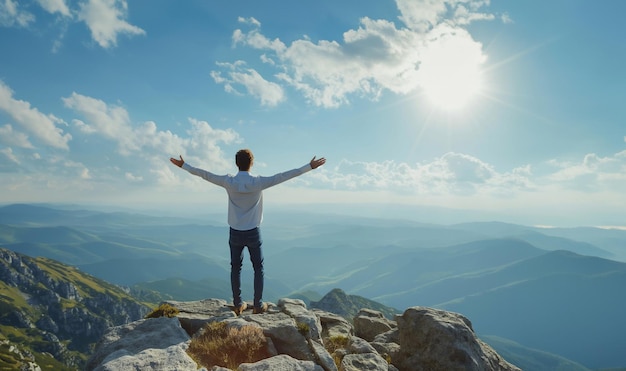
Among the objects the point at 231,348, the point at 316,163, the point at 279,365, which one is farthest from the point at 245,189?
the point at 279,365

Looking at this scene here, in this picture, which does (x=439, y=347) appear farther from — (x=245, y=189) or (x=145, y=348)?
(x=145, y=348)

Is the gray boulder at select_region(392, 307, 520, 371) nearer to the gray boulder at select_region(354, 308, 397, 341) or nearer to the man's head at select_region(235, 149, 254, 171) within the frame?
the gray boulder at select_region(354, 308, 397, 341)

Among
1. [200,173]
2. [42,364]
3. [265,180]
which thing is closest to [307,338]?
[265,180]

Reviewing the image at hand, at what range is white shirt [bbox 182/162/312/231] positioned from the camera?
1153 cm

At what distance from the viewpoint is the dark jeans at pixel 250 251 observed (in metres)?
12.0

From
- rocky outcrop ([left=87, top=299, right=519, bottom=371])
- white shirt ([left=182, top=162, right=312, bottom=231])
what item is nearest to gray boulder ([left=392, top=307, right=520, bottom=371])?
rocky outcrop ([left=87, top=299, right=519, bottom=371])

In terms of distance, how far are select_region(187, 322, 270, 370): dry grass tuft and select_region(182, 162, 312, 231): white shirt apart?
3.47 metres

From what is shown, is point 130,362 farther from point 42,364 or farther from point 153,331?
point 42,364

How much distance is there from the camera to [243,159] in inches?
467

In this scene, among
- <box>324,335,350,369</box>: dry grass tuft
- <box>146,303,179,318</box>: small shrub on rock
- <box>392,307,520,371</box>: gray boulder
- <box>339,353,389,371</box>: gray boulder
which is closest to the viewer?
<box>339,353,389,371</box>: gray boulder

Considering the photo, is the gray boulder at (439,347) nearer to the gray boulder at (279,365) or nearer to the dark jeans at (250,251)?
the gray boulder at (279,365)

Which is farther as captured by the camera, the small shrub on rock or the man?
the small shrub on rock

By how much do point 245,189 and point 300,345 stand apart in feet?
17.8

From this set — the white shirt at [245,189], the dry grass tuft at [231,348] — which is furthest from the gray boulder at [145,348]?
the white shirt at [245,189]
